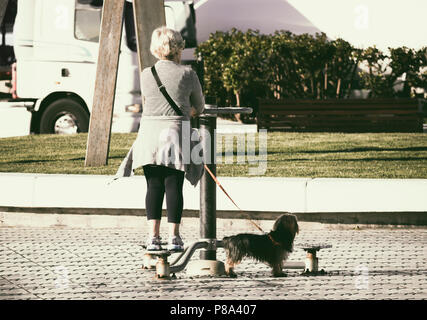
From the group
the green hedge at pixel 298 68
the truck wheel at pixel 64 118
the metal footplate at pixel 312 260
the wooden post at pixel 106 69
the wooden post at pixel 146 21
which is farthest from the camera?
the green hedge at pixel 298 68

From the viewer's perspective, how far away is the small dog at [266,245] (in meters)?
6.87

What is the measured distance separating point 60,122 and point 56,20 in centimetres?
178

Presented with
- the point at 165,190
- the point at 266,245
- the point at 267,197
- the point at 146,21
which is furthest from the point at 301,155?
the point at 266,245

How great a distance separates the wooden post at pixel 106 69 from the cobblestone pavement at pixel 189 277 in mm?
2826

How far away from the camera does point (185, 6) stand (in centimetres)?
1845

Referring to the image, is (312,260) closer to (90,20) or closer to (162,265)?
(162,265)

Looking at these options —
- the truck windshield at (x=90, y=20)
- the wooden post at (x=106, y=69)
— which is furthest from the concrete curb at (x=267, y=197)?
the truck windshield at (x=90, y=20)

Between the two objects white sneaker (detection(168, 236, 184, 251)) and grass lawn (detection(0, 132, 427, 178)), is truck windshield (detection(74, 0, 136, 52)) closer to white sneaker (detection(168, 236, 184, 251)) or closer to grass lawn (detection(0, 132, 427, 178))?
grass lawn (detection(0, 132, 427, 178))

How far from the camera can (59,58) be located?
57.6 ft

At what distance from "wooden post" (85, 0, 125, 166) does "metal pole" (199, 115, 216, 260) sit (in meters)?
4.92

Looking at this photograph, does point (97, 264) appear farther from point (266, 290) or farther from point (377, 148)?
point (377, 148)

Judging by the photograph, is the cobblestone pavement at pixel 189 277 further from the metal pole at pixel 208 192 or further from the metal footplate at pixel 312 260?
the metal pole at pixel 208 192

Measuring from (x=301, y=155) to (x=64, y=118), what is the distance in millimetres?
5606

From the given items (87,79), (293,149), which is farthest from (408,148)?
(87,79)
